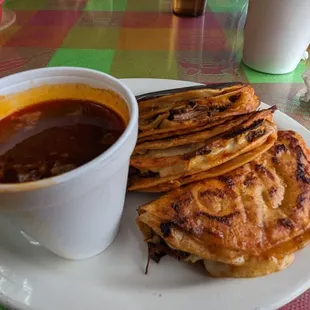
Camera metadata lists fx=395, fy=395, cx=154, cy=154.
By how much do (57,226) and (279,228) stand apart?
0.46 m

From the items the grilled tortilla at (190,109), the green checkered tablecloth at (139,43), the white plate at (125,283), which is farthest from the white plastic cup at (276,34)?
the white plate at (125,283)

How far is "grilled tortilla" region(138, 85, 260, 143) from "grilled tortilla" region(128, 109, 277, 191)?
0.09 feet

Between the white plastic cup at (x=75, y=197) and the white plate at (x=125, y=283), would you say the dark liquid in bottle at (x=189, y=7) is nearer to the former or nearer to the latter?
the white plastic cup at (x=75, y=197)

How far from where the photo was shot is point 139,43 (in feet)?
6.81

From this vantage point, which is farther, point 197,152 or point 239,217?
point 197,152

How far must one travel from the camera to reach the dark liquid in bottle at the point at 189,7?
2385mm

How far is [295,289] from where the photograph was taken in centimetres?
77

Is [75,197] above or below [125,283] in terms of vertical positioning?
above

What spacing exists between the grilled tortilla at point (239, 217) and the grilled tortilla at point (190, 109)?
0.16 meters

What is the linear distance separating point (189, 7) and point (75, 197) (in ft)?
6.44

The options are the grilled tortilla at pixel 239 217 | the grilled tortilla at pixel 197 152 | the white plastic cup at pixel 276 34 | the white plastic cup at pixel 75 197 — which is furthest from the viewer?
the white plastic cup at pixel 276 34

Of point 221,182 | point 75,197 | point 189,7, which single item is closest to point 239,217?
point 221,182

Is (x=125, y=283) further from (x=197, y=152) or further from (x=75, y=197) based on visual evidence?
(x=197, y=152)

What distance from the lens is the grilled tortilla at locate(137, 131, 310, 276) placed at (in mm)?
806
